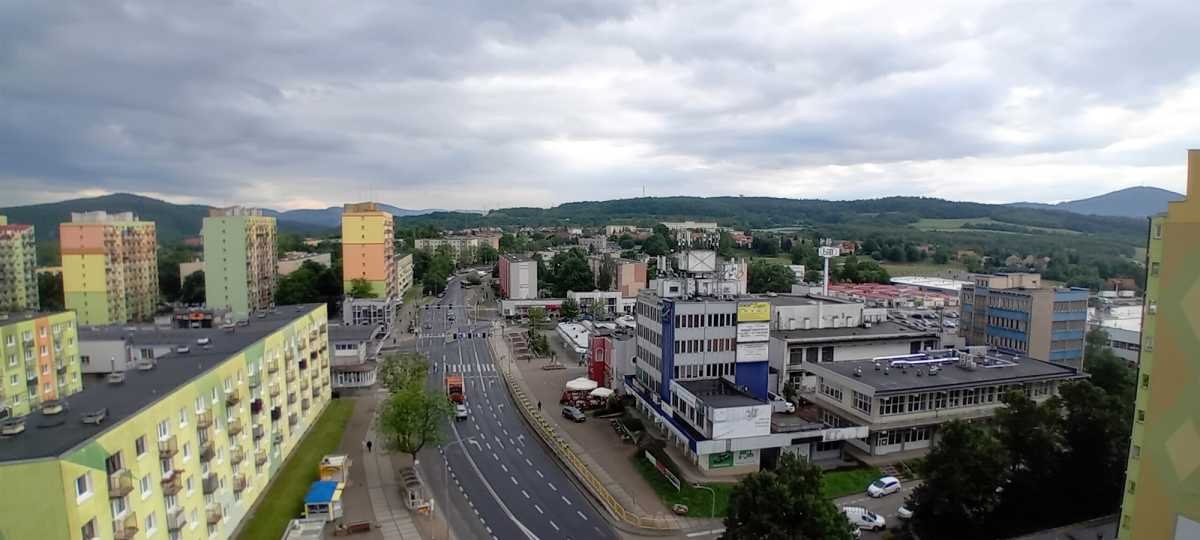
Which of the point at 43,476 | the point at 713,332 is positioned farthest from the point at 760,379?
the point at 43,476

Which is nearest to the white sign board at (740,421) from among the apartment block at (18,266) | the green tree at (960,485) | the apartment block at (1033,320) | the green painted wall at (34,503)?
the green tree at (960,485)

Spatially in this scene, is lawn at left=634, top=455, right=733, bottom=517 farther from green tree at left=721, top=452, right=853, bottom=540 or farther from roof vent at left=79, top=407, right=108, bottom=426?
roof vent at left=79, top=407, right=108, bottom=426

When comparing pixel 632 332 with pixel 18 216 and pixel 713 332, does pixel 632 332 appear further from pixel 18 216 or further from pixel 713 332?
pixel 18 216

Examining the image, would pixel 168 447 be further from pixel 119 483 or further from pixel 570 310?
pixel 570 310

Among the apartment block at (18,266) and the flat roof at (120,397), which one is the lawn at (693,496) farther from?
the apartment block at (18,266)

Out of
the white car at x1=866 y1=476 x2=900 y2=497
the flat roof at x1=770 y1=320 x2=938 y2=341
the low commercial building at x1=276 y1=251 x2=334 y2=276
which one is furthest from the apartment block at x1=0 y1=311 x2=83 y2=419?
the low commercial building at x1=276 y1=251 x2=334 y2=276

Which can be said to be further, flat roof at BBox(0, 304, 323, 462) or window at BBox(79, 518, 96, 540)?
flat roof at BBox(0, 304, 323, 462)
